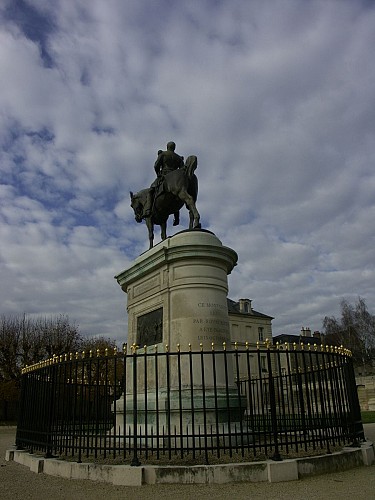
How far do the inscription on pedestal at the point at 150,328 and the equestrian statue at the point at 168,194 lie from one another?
2327 mm

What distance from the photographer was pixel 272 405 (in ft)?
21.7

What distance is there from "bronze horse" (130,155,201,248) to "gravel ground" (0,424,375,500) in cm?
635

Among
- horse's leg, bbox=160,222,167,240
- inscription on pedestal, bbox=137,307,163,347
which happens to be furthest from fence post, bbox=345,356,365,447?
horse's leg, bbox=160,222,167,240

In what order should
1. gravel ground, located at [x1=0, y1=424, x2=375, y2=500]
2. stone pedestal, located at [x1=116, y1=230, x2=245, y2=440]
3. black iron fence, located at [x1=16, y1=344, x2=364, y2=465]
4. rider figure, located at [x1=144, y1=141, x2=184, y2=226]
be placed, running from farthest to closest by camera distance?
rider figure, located at [x1=144, y1=141, x2=184, y2=226] → stone pedestal, located at [x1=116, y1=230, x2=245, y2=440] → black iron fence, located at [x1=16, y1=344, x2=364, y2=465] → gravel ground, located at [x1=0, y1=424, x2=375, y2=500]

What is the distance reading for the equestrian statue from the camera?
37.4 feet

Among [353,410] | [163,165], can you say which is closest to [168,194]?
[163,165]

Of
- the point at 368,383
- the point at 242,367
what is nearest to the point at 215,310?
the point at 242,367

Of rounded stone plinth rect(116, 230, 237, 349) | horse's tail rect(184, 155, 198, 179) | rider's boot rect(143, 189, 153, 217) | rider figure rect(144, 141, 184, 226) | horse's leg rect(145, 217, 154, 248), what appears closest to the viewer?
rounded stone plinth rect(116, 230, 237, 349)

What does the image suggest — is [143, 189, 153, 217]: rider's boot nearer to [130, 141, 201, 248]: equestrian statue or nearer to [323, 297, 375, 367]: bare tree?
[130, 141, 201, 248]: equestrian statue

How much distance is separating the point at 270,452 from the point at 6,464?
5.14 meters

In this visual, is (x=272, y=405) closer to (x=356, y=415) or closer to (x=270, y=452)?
(x=270, y=452)

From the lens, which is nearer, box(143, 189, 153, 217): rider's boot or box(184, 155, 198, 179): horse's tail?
box(184, 155, 198, 179): horse's tail

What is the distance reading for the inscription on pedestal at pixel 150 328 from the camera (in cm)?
1018

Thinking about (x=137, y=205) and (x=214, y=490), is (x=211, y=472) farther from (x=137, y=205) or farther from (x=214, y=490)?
(x=137, y=205)
